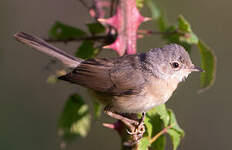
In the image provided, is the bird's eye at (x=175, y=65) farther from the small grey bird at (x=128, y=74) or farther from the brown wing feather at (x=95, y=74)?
the brown wing feather at (x=95, y=74)

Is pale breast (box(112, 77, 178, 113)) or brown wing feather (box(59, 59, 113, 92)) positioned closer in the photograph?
pale breast (box(112, 77, 178, 113))

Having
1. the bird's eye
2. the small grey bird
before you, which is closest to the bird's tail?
the small grey bird

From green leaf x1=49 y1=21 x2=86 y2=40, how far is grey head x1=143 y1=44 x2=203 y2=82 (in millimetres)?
813

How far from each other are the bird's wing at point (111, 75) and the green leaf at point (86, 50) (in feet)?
1.38

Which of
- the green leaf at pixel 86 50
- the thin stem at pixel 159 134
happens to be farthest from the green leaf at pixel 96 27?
the thin stem at pixel 159 134

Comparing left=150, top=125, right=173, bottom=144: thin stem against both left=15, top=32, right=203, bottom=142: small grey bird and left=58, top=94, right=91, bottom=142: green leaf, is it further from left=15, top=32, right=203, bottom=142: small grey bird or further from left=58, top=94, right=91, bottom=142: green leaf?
left=58, top=94, right=91, bottom=142: green leaf

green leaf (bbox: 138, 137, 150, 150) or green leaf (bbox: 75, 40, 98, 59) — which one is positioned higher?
green leaf (bbox: 75, 40, 98, 59)

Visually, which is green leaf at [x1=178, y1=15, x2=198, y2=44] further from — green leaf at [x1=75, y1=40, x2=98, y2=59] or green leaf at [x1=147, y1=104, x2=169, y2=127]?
green leaf at [x1=75, y1=40, x2=98, y2=59]

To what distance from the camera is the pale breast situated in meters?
3.35

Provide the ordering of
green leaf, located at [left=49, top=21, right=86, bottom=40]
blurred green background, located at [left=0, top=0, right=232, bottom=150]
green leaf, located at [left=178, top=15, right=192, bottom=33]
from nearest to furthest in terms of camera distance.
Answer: green leaf, located at [left=178, top=15, right=192, bottom=33] < green leaf, located at [left=49, top=21, right=86, bottom=40] < blurred green background, located at [left=0, top=0, right=232, bottom=150]

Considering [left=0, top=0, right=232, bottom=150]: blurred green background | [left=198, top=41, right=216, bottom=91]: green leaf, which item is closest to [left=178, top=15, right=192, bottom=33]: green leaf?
[left=198, top=41, right=216, bottom=91]: green leaf

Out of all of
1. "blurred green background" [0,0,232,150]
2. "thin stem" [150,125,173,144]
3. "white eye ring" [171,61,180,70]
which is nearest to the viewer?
"thin stem" [150,125,173,144]

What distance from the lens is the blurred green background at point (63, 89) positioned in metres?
6.45

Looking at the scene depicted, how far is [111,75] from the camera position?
379 centimetres
